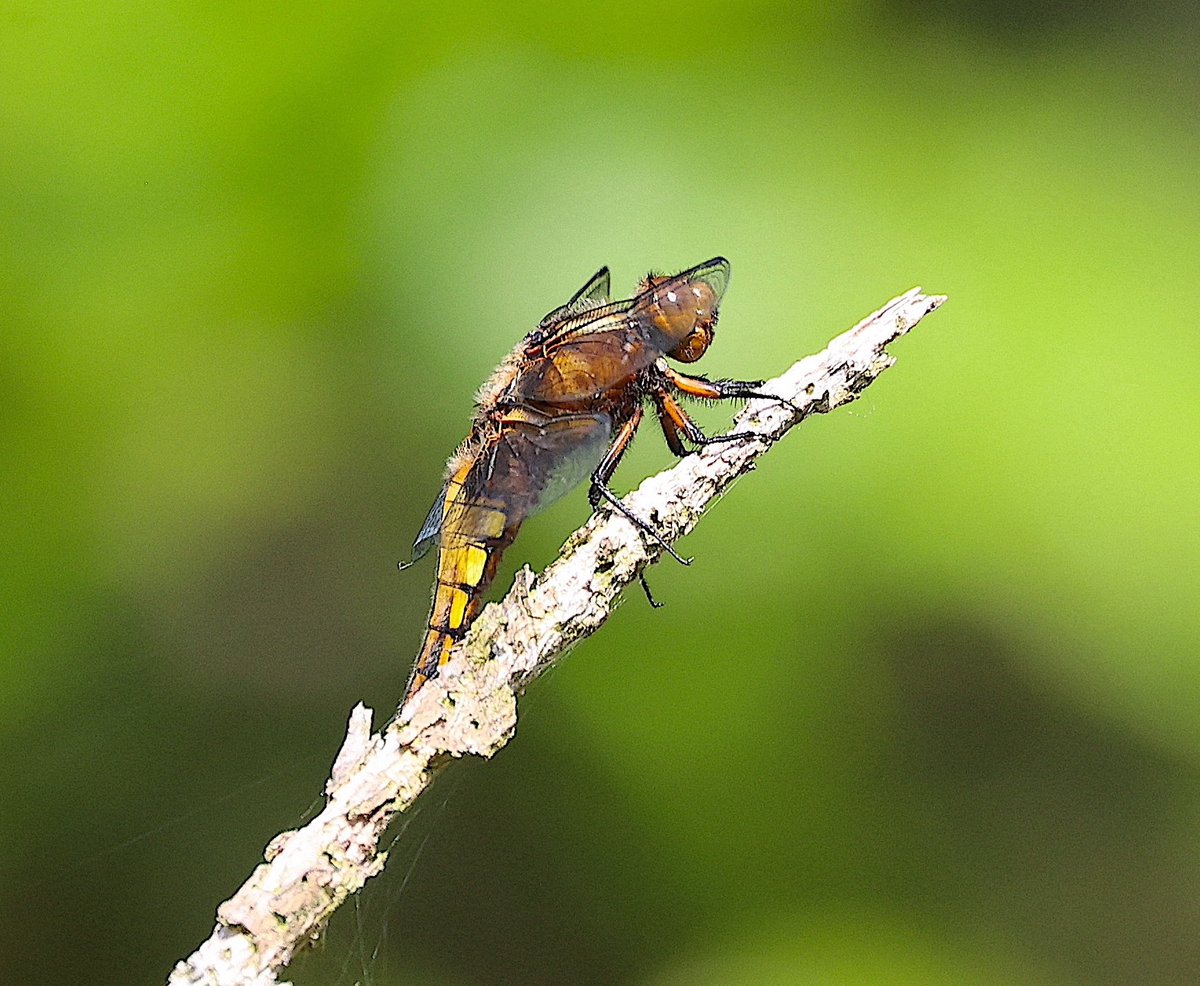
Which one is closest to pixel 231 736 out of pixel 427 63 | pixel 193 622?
pixel 193 622

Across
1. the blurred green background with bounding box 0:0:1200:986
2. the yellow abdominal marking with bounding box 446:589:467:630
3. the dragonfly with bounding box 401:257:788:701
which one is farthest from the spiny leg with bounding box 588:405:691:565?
the blurred green background with bounding box 0:0:1200:986

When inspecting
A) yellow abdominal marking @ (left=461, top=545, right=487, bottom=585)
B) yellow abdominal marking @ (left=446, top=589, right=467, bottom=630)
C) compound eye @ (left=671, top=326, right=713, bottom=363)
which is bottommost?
yellow abdominal marking @ (left=446, top=589, right=467, bottom=630)

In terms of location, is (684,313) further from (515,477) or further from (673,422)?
(515,477)

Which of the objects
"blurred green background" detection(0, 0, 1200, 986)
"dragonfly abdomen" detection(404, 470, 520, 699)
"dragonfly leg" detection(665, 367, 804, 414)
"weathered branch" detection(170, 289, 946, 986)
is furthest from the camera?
"blurred green background" detection(0, 0, 1200, 986)

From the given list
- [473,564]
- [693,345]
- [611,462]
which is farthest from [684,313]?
[473,564]

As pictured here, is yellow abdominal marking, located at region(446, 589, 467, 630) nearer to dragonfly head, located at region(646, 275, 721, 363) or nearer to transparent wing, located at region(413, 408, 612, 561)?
transparent wing, located at region(413, 408, 612, 561)
